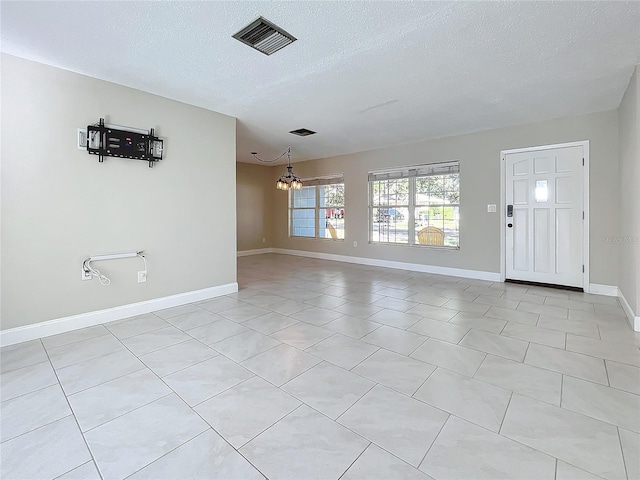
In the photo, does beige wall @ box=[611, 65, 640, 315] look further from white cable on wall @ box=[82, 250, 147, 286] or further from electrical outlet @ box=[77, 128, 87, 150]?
electrical outlet @ box=[77, 128, 87, 150]

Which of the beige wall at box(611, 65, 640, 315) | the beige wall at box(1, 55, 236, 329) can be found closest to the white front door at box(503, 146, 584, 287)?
the beige wall at box(611, 65, 640, 315)

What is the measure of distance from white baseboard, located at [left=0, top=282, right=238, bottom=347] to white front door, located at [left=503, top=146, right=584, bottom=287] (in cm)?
469

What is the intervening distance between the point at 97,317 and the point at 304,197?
229 inches

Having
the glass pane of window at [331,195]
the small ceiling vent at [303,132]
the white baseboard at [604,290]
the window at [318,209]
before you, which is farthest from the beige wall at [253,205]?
the white baseboard at [604,290]

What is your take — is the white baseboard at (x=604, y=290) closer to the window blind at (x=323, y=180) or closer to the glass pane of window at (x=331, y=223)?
the glass pane of window at (x=331, y=223)

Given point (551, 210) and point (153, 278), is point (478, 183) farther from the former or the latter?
point (153, 278)

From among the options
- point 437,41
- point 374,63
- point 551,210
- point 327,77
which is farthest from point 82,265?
point 551,210

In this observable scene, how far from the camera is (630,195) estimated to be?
3.23 m

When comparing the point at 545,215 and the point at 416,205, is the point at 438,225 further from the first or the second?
the point at 545,215

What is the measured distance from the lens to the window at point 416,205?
221 inches

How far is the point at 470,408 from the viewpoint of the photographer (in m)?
1.74

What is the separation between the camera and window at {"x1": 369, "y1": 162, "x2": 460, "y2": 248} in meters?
5.61

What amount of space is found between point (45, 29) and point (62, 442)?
2825 millimetres

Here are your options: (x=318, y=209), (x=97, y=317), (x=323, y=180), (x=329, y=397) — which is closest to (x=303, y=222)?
(x=318, y=209)
